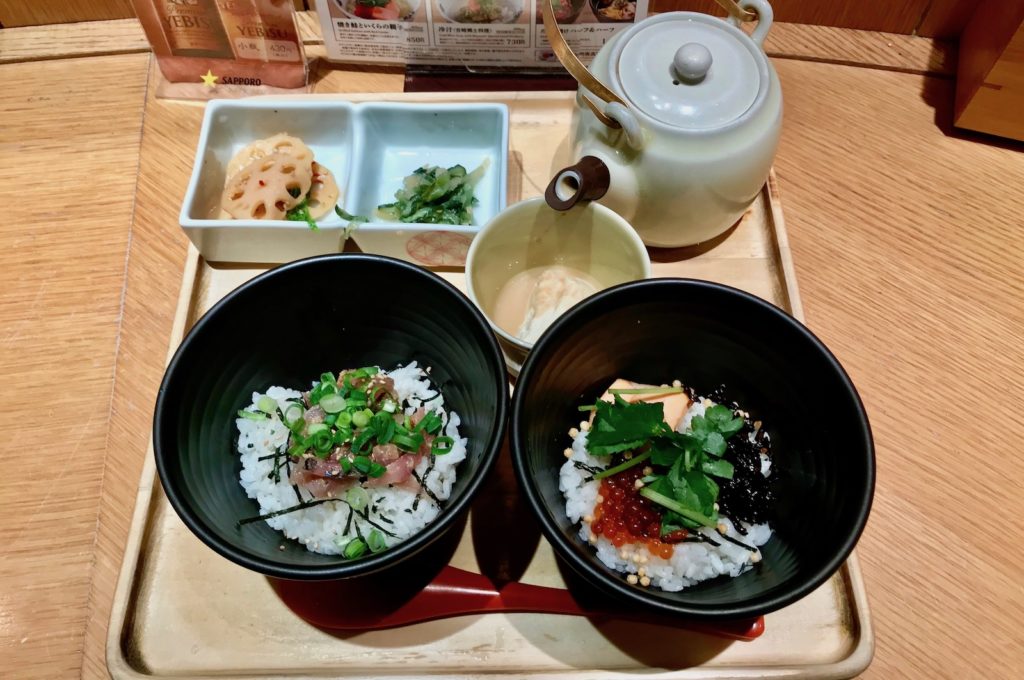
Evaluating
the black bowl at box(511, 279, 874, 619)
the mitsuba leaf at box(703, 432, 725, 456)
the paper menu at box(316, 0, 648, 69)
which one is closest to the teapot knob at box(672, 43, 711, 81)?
the paper menu at box(316, 0, 648, 69)

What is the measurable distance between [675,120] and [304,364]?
910mm

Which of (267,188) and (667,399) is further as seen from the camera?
(267,188)

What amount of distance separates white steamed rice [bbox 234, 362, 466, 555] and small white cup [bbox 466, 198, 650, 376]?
0.30 meters

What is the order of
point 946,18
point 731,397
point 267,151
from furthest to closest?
1. point 946,18
2. point 267,151
3. point 731,397

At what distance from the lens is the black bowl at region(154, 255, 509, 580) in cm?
108

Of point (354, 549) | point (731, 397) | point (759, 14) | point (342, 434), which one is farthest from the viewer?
point (759, 14)

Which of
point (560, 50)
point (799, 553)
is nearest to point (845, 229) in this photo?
point (560, 50)

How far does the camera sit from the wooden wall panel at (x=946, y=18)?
193 cm

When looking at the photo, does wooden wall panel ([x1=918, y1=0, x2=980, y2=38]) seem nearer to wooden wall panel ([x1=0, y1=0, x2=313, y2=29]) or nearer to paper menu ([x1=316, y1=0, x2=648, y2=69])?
paper menu ([x1=316, y1=0, x2=648, y2=69])

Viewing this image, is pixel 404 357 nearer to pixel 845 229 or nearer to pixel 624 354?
pixel 624 354

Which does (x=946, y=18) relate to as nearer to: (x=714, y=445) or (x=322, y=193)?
(x=714, y=445)

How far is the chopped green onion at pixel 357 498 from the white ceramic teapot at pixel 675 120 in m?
0.67

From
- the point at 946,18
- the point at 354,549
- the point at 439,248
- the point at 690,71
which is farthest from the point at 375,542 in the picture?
the point at 946,18

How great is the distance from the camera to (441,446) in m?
1.29
